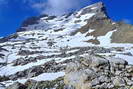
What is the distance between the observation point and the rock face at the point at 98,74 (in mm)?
32072

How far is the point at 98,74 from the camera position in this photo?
33938mm

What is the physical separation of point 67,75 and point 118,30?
4255 inches

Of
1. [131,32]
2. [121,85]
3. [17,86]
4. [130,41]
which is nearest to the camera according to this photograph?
[121,85]

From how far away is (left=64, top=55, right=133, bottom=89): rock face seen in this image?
32072mm

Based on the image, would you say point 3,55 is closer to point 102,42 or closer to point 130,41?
point 102,42

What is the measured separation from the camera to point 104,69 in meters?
35.8

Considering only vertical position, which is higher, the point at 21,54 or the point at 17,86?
the point at 21,54

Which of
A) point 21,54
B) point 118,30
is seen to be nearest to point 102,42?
point 118,30

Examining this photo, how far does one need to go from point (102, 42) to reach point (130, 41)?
1721cm

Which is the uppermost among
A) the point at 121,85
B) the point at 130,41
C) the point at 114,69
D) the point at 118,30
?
the point at 118,30

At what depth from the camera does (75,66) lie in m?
36.8

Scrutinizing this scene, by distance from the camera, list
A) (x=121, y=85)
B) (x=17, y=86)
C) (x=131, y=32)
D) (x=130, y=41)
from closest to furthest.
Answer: (x=121, y=85), (x=17, y=86), (x=130, y=41), (x=131, y=32)

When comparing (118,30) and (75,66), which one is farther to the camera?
(118,30)

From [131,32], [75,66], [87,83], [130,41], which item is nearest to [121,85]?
[87,83]
